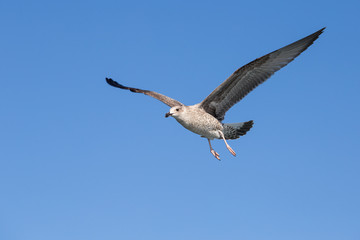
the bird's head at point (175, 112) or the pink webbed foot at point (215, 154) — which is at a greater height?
the bird's head at point (175, 112)

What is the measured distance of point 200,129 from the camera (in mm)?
10516

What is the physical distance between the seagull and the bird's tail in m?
0.26

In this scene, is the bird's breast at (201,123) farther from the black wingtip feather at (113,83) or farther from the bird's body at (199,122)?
the black wingtip feather at (113,83)

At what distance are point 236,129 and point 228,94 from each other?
124 cm

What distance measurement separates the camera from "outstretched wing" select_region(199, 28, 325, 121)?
33.8 feet

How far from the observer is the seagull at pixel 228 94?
10.3m

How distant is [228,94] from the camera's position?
35.6ft

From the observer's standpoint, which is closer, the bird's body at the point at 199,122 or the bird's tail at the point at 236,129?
the bird's body at the point at 199,122

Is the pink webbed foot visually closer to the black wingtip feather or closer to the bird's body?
the bird's body

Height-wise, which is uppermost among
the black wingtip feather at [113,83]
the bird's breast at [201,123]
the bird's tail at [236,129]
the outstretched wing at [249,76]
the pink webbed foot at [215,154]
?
the black wingtip feather at [113,83]

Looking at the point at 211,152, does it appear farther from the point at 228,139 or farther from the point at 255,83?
the point at 255,83

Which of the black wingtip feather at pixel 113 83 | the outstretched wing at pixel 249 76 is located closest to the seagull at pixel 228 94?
the outstretched wing at pixel 249 76

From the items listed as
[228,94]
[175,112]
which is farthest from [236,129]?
[175,112]

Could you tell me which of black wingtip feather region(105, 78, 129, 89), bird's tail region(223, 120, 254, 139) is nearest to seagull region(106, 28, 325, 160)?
bird's tail region(223, 120, 254, 139)
